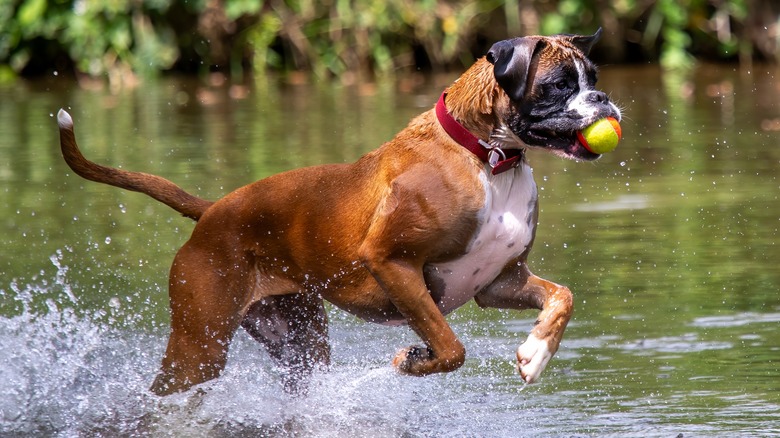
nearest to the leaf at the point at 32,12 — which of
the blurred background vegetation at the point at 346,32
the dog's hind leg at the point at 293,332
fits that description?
the blurred background vegetation at the point at 346,32

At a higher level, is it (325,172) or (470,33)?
(325,172)

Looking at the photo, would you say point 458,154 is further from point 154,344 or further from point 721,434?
point 154,344

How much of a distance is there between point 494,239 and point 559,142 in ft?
1.36

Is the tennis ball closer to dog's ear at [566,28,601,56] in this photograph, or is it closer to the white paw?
dog's ear at [566,28,601,56]

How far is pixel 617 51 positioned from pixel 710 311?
11.5 m

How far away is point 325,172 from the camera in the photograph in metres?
5.14

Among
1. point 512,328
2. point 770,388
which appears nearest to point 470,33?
point 512,328

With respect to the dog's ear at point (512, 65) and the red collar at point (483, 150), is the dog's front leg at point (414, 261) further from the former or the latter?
the dog's ear at point (512, 65)

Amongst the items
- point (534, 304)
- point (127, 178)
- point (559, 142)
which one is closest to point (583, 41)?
point (559, 142)

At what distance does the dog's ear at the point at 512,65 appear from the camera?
4.54m

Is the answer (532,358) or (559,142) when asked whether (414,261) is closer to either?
(532,358)

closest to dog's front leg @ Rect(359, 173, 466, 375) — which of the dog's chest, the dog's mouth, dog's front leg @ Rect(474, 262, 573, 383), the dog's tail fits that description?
the dog's chest

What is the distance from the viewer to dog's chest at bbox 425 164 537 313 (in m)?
4.66

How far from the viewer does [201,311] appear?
4984mm
